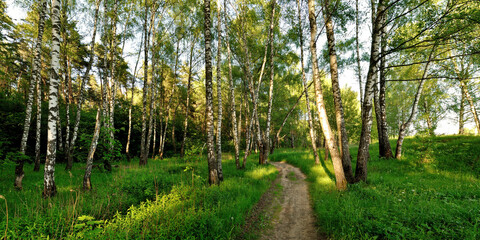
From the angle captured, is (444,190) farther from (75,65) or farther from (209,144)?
(75,65)

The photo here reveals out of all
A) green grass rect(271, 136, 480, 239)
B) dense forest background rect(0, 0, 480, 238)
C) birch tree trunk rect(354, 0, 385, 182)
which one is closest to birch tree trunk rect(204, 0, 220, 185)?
dense forest background rect(0, 0, 480, 238)

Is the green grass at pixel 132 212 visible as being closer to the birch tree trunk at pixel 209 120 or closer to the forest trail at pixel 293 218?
the birch tree trunk at pixel 209 120

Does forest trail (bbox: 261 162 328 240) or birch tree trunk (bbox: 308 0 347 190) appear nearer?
forest trail (bbox: 261 162 328 240)

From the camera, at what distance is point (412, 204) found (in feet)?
14.7

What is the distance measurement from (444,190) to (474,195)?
704mm

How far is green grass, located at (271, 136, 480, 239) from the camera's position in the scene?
11.6 ft

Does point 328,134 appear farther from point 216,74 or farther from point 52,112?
point 216,74

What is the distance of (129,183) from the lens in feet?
21.4

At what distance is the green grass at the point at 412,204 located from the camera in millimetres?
3529

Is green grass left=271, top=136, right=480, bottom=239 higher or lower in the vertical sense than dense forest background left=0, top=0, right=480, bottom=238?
lower

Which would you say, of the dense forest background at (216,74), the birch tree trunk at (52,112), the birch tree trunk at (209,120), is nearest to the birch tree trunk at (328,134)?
the dense forest background at (216,74)

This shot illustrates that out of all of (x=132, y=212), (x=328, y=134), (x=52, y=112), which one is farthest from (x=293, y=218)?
(x=52, y=112)

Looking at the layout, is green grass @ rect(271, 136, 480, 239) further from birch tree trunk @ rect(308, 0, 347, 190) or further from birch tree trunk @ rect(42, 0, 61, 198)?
birch tree trunk @ rect(42, 0, 61, 198)

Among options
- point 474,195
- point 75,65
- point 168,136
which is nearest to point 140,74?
point 75,65
